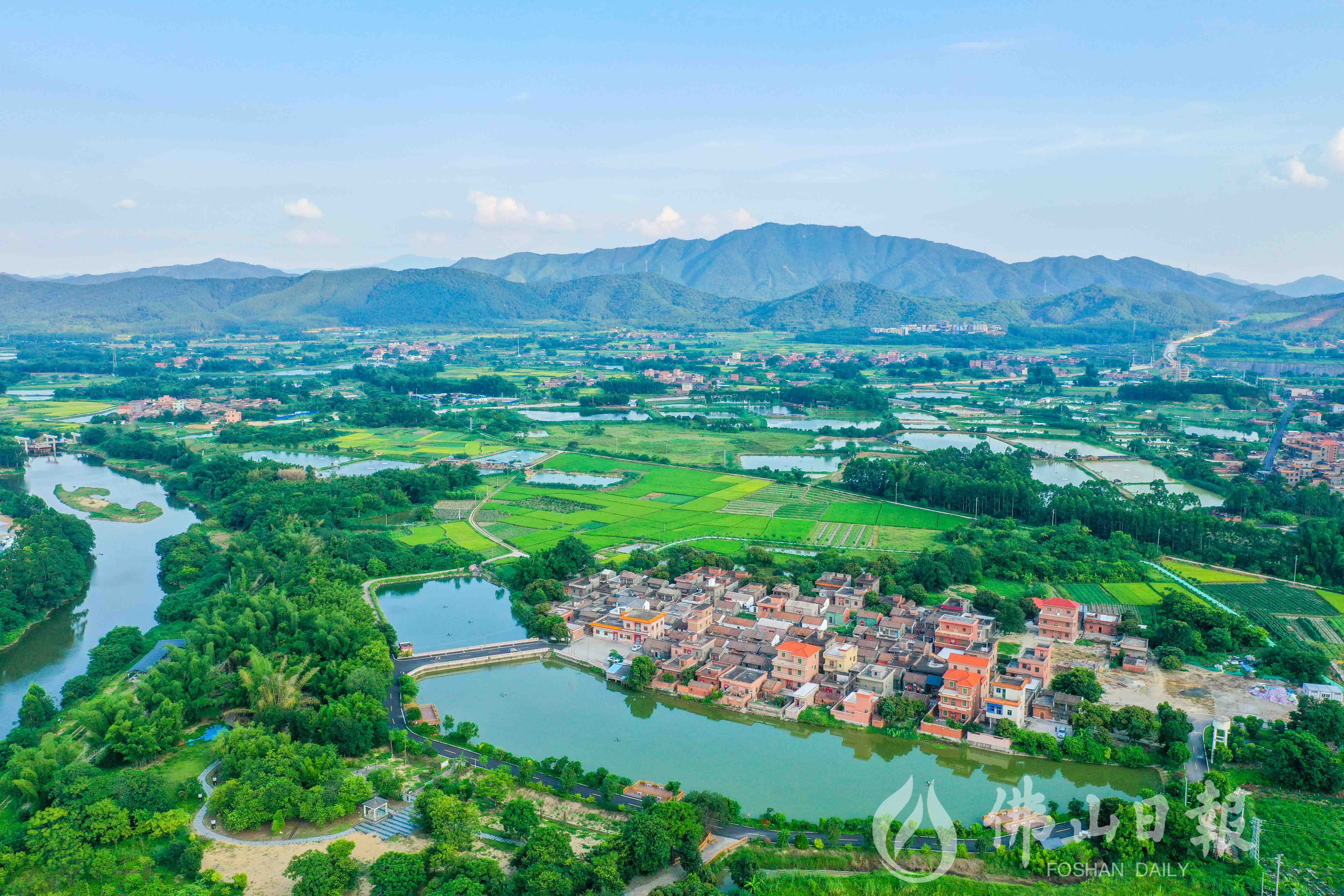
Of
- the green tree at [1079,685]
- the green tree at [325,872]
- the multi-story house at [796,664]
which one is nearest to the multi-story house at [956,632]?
the green tree at [1079,685]

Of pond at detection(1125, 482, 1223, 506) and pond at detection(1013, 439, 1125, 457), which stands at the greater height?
pond at detection(1013, 439, 1125, 457)

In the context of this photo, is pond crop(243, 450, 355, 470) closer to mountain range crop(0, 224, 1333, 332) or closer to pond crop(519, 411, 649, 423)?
pond crop(519, 411, 649, 423)

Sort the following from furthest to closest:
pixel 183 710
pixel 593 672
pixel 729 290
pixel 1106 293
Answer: pixel 729 290 → pixel 1106 293 → pixel 593 672 → pixel 183 710

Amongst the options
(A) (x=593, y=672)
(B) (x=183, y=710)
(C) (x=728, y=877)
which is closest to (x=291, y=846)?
(B) (x=183, y=710)

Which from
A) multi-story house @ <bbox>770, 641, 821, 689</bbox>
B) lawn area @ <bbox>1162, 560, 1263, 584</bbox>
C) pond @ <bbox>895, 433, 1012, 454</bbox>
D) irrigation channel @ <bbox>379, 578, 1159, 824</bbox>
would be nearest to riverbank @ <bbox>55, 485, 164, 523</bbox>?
irrigation channel @ <bbox>379, 578, 1159, 824</bbox>

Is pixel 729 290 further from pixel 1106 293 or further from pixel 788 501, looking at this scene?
pixel 788 501

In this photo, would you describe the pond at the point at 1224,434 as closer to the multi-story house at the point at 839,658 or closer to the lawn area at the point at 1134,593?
the lawn area at the point at 1134,593
